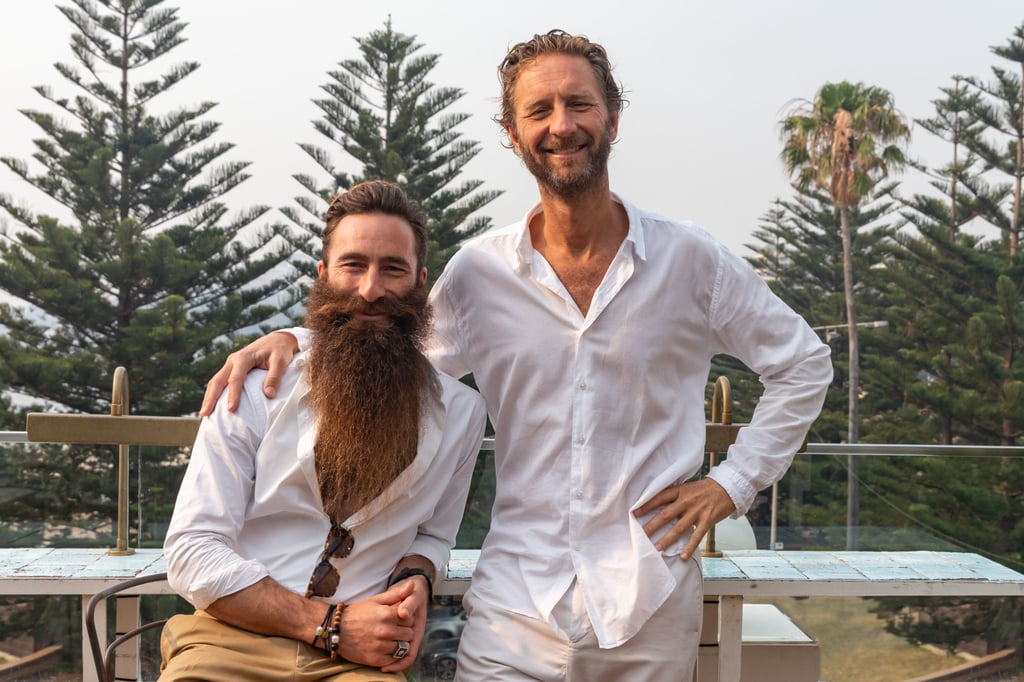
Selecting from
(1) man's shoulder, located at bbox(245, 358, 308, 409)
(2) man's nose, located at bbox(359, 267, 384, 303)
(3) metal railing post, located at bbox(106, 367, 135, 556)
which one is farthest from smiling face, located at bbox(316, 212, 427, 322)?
(3) metal railing post, located at bbox(106, 367, 135, 556)

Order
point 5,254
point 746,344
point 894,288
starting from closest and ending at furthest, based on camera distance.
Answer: point 746,344 → point 5,254 → point 894,288

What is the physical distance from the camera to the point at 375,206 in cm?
182

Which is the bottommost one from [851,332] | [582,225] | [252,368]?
[252,368]

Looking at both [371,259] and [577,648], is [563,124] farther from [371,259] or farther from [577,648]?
[577,648]

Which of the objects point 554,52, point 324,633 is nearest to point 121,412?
point 324,633

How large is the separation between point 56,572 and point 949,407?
83.8 ft

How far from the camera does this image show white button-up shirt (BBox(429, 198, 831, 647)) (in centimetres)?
179

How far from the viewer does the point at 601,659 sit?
1.76 meters

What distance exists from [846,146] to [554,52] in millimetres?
32360

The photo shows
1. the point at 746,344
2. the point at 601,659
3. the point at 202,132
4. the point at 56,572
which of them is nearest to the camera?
the point at 601,659

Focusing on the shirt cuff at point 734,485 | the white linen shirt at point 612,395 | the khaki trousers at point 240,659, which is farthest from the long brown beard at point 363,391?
the shirt cuff at point 734,485

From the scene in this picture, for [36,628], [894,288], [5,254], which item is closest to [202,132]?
[5,254]

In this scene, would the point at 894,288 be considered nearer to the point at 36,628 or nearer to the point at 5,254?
the point at 5,254

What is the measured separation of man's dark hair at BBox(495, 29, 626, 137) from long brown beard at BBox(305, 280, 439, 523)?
1.30 ft
